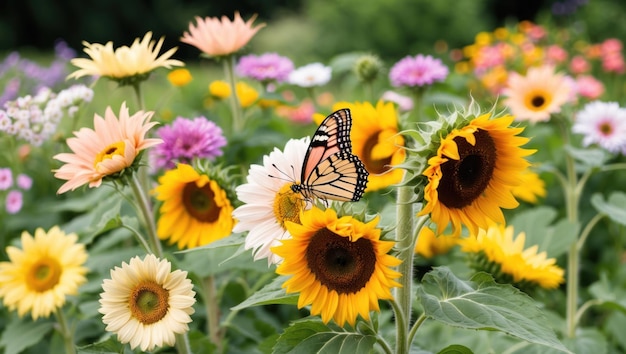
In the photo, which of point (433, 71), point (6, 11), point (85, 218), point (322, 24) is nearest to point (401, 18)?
point (322, 24)

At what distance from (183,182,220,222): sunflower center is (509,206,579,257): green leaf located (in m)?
0.90

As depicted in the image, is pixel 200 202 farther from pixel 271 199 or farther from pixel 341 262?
pixel 341 262

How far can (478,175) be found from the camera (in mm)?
1059

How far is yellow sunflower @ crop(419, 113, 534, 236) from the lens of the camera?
1.00m

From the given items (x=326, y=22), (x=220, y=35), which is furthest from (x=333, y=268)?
(x=326, y=22)

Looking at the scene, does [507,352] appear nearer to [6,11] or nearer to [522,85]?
[522,85]

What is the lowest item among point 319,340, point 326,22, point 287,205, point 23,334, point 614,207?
point 23,334

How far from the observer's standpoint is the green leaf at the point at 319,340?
1076mm

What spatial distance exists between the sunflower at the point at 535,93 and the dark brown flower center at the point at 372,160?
0.65 metres

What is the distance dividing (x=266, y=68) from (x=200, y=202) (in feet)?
2.93

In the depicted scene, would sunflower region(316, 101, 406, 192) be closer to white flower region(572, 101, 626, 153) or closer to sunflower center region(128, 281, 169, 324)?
sunflower center region(128, 281, 169, 324)

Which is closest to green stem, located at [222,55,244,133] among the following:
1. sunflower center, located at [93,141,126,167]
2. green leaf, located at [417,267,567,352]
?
sunflower center, located at [93,141,126,167]

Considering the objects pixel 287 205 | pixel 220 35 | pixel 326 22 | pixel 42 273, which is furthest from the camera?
pixel 326 22

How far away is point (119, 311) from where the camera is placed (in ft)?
3.76
